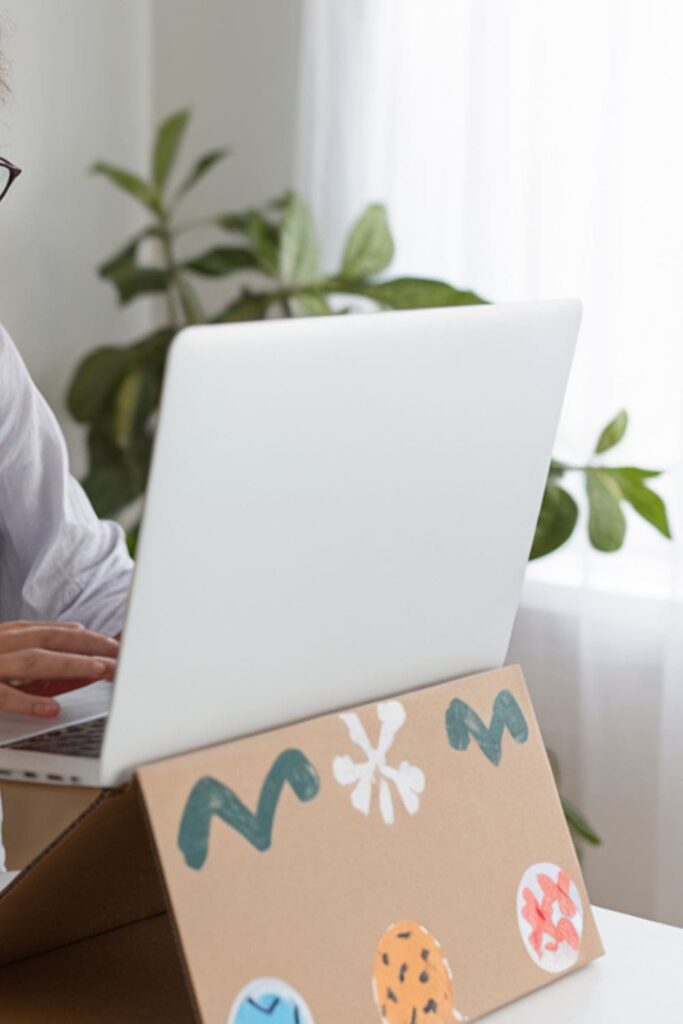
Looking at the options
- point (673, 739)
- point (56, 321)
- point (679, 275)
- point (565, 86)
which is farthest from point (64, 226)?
point (673, 739)

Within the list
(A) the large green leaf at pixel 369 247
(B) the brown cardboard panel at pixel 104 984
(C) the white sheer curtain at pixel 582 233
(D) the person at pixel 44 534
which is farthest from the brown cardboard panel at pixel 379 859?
(A) the large green leaf at pixel 369 247

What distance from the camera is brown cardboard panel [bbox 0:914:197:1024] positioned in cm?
75

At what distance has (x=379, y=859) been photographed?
73 cm

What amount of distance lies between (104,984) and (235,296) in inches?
87.2

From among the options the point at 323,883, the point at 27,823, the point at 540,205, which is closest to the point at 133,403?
the point at 540,205

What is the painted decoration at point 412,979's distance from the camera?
0.70m

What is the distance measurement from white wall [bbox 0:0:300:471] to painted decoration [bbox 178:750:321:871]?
206 cm

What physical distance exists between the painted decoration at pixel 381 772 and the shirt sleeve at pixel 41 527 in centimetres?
53


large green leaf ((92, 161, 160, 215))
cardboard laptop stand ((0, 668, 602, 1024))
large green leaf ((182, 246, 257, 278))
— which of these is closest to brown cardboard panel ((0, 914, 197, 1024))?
cardboard laptop stand ((0, 668, 602, 1024))

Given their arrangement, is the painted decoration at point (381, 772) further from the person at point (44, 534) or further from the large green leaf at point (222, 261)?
the large green leaf at point (222, 261)

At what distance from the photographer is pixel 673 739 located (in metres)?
2.27

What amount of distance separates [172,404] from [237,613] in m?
0.12

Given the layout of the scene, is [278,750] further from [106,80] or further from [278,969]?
[106,80]

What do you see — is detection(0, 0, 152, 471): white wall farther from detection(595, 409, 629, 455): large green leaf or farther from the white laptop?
the white laptop
